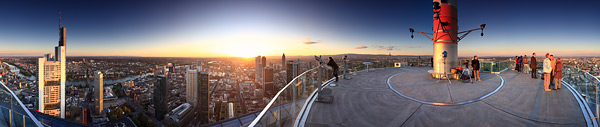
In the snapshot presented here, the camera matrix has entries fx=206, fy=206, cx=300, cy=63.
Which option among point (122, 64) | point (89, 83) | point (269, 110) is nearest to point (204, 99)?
point (89, 83)

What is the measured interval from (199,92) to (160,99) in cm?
545

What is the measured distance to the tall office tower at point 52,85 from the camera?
30.0 m

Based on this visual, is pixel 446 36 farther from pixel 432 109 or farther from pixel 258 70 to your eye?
pixel 258 70

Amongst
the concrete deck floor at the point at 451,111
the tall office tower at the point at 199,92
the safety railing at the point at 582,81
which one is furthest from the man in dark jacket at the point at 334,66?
the tall office tower at the point at 199,92

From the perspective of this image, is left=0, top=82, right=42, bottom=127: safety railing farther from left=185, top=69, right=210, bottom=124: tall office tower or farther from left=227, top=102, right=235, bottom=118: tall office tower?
left=185, top=69, right=210, bottom=124: tall office tower

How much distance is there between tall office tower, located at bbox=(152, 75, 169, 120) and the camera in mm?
30375

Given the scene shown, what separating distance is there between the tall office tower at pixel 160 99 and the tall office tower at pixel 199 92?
12.6ft

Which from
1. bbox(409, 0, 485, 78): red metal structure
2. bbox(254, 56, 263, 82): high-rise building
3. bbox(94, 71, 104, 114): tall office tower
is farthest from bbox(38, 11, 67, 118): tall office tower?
bbox(409, 0, 485, 78): red metal structure

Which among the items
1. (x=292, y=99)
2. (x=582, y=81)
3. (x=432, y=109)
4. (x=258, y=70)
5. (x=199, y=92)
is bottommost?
(x=199, y=92)

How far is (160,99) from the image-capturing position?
101 ft

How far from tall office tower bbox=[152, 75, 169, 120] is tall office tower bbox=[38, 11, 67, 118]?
1279 cm

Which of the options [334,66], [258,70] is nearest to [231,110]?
[334,66]

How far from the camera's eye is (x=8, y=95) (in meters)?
6.50

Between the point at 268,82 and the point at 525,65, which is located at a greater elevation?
the point at 525,65
